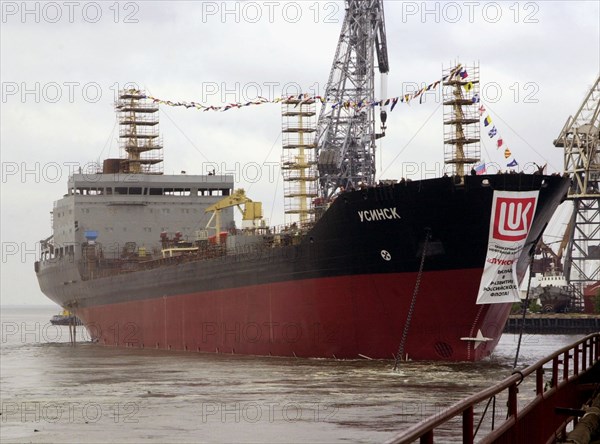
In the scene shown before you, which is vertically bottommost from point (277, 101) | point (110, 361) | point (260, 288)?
point (110, 361)

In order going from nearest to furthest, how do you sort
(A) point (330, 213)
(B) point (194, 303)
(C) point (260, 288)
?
1. (A) point (330, 213)
2. (C) point (260, 288)
3. (B) point (194, 303)

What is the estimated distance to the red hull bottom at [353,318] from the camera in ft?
83.8

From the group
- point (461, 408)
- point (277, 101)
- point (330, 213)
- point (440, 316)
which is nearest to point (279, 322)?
point (330, 213)

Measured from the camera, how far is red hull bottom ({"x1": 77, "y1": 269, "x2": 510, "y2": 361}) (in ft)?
83.8

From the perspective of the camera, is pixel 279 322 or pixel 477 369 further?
pixel 279 322

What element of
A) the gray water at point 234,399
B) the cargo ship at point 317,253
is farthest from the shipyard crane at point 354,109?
the gray water at point 234,399

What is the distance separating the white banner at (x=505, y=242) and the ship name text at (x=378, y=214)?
2599 millimetres

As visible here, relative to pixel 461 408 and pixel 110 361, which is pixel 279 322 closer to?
pixel 110 361

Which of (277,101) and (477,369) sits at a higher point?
(277,101)

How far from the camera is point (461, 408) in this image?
5.78m

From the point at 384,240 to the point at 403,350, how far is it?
2927 millimetres

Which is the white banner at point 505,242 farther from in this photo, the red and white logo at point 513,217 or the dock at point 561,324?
the dock at point 561,324

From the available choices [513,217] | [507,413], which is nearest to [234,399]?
[513,217]

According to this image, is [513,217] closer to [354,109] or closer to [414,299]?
[414,299]
